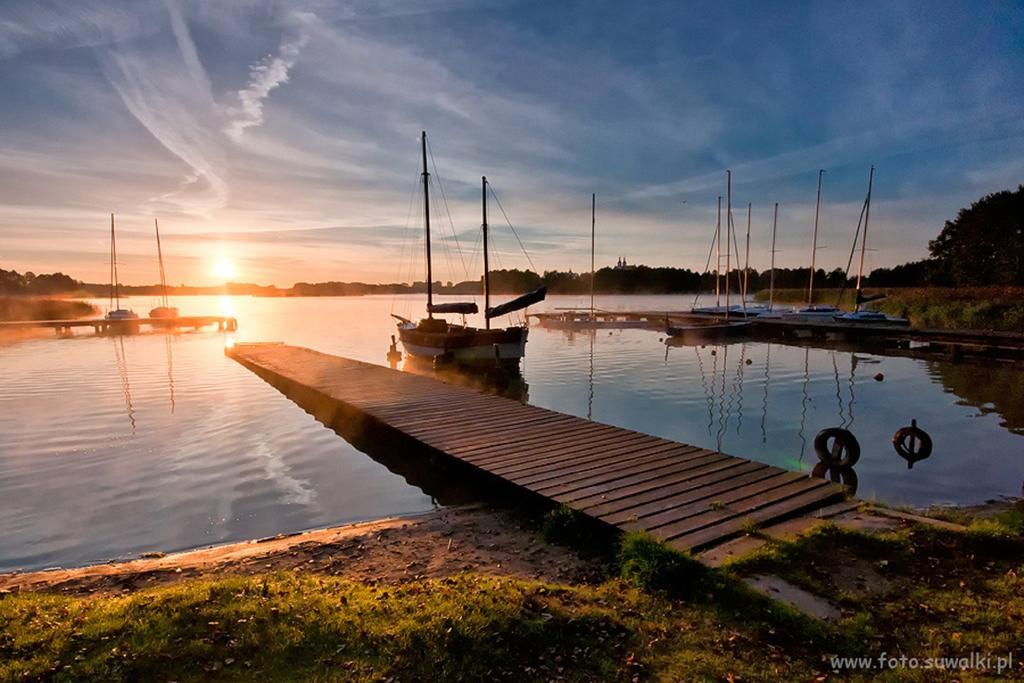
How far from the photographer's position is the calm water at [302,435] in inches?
447

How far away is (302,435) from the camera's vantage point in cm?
1814

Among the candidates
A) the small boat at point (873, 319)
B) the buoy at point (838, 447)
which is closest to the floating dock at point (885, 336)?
the small boat at point (873, 319)

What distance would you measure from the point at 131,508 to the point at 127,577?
5161mm

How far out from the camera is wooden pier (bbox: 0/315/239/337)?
6081cm

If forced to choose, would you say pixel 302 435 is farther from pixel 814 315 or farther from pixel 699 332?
pixel 814 315

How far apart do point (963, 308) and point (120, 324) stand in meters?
91.0

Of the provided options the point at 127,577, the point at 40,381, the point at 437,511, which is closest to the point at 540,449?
the point at 437,511

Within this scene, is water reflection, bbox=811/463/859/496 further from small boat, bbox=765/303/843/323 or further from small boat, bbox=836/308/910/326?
small boat, bbox=765/303/843/323

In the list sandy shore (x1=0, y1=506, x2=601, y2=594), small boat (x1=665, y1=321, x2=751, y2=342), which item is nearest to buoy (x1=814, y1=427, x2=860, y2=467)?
sandy shore (x1=0, y1=506, x2=601, y2=594)

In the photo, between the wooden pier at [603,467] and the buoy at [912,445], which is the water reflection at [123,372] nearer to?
the wooden pier at [603,467]

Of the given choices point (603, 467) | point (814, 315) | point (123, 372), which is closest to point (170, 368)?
point (123, 372)

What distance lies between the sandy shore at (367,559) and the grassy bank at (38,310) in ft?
287

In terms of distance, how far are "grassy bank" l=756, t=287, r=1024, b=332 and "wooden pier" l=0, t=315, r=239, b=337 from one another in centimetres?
8081

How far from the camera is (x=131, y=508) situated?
11742mm
